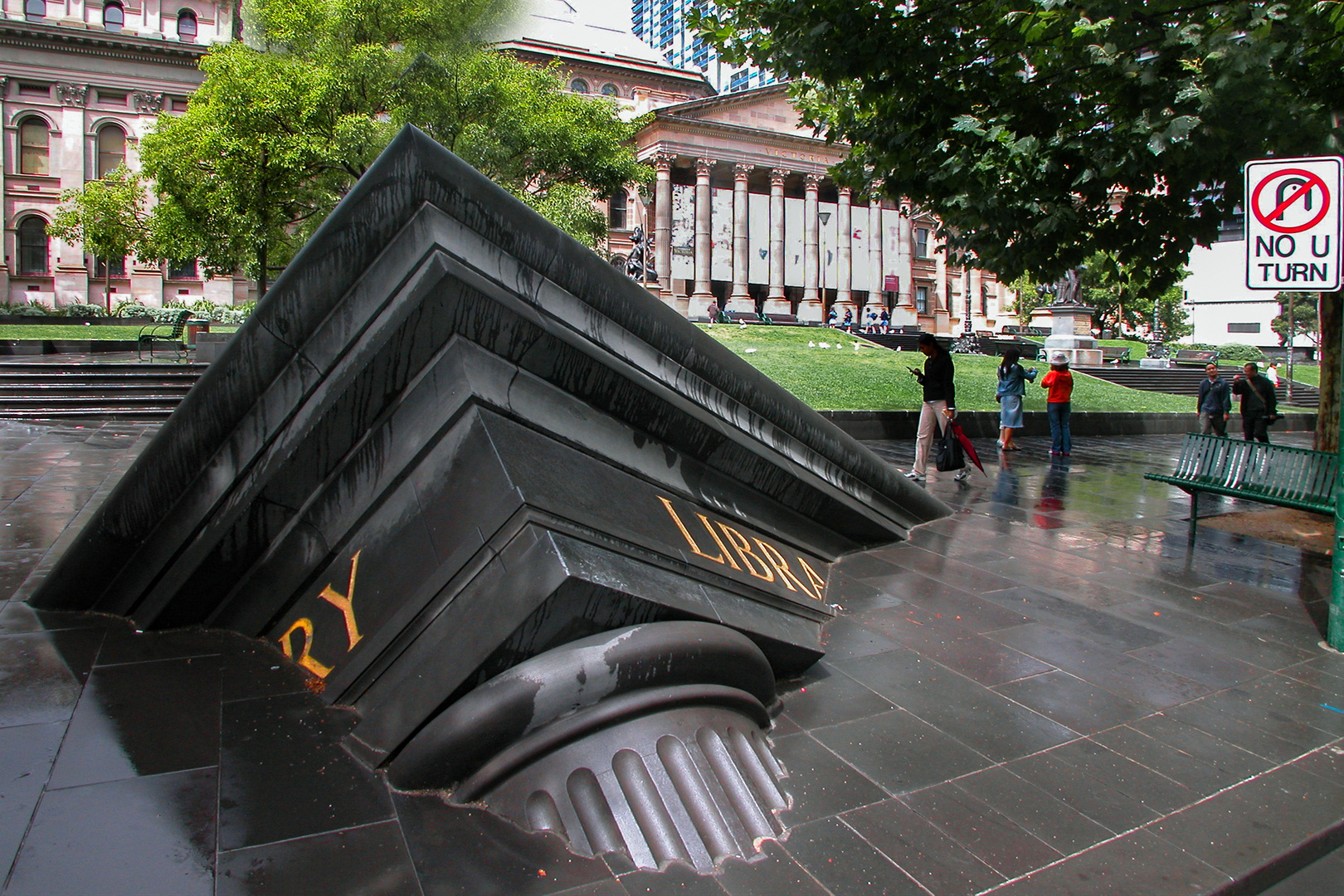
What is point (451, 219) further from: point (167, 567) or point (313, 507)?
point (167, 567)

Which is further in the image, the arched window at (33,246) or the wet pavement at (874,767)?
the arched window at (33,246)

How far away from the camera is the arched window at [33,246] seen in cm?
4256

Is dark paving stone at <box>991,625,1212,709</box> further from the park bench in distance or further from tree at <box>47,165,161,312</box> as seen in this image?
the park bench in distance

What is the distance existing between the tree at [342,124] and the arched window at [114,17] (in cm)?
3034

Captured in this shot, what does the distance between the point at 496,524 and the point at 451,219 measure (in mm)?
1439

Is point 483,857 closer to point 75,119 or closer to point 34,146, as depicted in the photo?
point 75,119

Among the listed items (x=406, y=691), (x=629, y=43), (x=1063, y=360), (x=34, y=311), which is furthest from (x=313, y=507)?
(x=629, y=43)

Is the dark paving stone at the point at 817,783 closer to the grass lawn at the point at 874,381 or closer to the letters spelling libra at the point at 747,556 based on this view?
the letters spelling libra at the point at 747,556

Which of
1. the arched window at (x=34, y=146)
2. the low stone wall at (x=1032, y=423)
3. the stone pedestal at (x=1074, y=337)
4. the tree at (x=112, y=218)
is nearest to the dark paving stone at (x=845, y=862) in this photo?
the low stone wall at (x=1032, y=423)

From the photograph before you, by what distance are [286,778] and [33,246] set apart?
51.6m

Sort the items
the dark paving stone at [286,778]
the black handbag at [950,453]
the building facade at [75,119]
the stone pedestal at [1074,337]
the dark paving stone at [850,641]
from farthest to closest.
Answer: the building facade at [75,119] → the stone pedestal at [1074,337] → the black handbag at [950,453] → the dark paving stone at [850,641] → the dark paving stone at [286,778]

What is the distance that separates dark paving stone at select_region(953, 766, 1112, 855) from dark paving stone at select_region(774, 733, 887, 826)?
358mm

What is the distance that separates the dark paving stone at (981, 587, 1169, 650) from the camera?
4.51 metres

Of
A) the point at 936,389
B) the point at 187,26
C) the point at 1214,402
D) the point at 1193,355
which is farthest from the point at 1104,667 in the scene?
the point at 187,26
